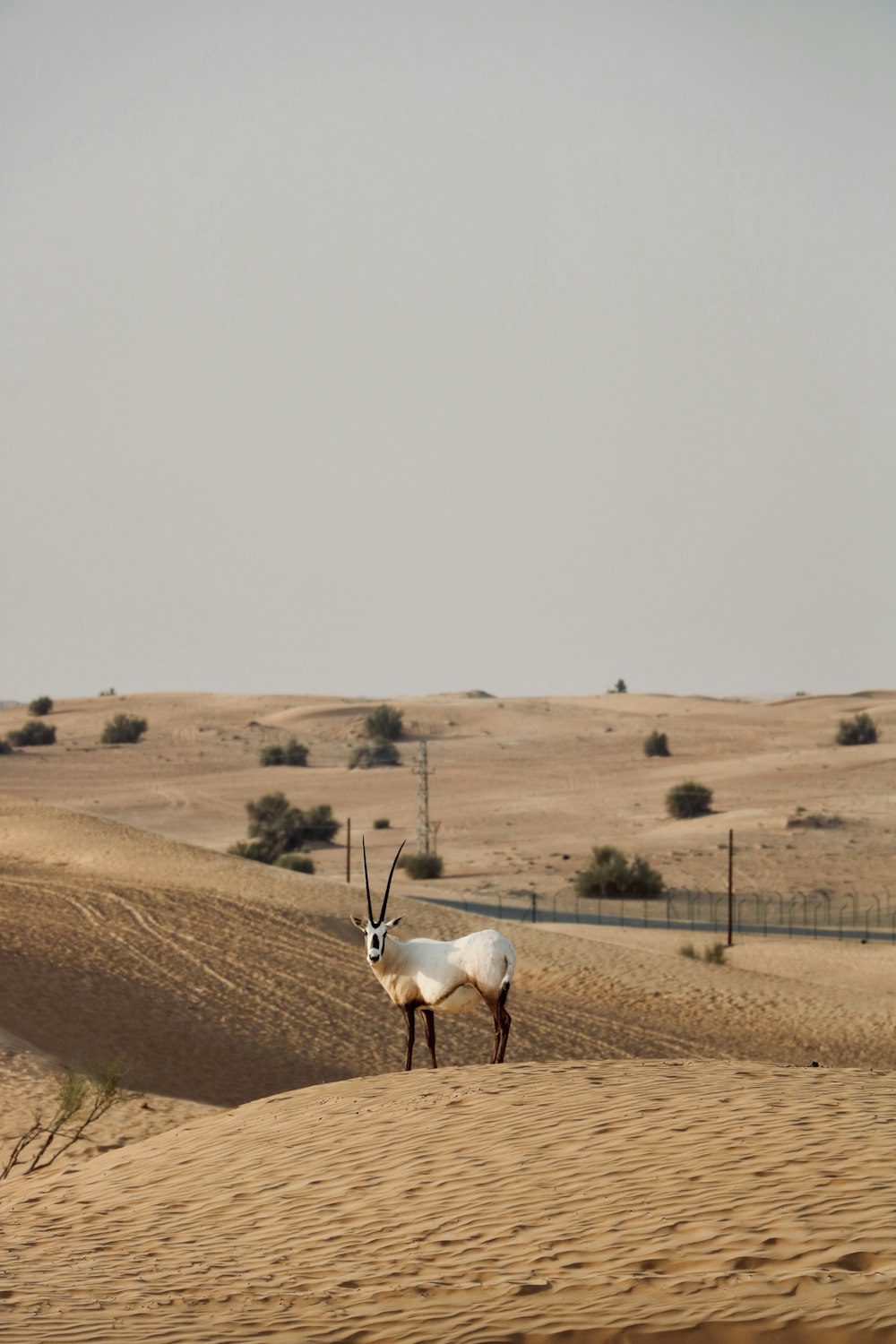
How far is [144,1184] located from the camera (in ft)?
42.5

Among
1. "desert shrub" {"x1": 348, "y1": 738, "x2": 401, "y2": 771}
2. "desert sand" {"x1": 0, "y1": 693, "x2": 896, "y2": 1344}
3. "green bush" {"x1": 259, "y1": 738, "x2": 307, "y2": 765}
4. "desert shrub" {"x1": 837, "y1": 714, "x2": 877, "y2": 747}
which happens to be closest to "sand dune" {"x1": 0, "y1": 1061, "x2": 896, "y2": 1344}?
"desert sand" {"x1": 0, "y1": 693, "x2": 896, "y2": 1344}

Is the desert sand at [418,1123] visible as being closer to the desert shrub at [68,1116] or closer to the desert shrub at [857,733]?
the desert shrub at [68,1116]

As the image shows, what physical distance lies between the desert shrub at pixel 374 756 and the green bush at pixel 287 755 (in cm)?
336

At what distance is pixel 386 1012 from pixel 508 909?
2493 centimetres

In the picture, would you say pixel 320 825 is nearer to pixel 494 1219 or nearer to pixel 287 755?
pixel 287 755

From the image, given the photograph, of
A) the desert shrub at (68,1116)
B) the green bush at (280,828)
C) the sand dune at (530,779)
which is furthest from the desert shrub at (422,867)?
the desert shrub at (68,1116)

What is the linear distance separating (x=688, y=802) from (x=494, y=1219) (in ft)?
231

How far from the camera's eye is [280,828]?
234ft

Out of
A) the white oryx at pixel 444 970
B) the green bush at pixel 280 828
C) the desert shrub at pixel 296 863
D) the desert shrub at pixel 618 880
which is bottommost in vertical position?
the desert shrub at pixel 618 880

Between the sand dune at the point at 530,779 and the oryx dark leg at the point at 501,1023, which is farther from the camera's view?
the sand dune at the point at 530,779

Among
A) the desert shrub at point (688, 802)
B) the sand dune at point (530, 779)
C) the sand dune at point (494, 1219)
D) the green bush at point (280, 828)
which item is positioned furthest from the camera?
the desert shrub at point (688, 802)

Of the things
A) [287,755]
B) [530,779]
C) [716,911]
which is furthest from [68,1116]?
A: [287,755]

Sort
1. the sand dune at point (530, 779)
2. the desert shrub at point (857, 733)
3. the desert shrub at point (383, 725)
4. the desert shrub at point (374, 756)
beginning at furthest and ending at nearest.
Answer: the desert shrub at point (383, 725)
the desert shrub at point (857, 733)
the desert shrub at point (374, 756)
the sand dune at point (530, 779)

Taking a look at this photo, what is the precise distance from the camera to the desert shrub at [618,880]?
59750 mm
